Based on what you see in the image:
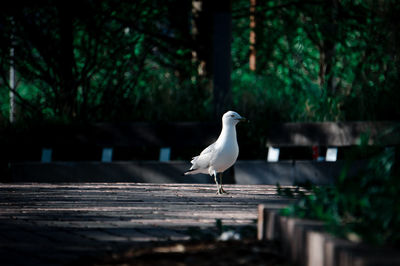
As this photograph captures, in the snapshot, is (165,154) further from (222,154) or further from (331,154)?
(222,154)

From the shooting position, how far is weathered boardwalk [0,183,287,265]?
168 inches

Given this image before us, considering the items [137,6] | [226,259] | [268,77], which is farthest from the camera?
[268,77]

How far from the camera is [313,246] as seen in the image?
327 centimetres

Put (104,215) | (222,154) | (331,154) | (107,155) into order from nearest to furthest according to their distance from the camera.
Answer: (104,215) → (222,154) → (331,154) → (107,155)

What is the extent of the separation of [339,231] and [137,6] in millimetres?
10327

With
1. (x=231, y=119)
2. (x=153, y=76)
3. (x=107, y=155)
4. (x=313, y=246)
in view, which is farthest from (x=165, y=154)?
(x=313, y=246)

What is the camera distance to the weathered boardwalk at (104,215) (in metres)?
4.26

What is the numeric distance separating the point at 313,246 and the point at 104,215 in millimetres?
2677

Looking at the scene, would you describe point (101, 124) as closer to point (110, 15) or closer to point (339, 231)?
point (110, 15)

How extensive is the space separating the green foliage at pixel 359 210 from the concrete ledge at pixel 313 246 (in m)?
0.08

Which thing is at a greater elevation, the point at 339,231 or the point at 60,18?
the point at 60,18

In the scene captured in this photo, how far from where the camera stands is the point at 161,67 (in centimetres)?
1659

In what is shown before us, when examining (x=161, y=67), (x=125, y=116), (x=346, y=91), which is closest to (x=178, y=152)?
(x=125, y=116)

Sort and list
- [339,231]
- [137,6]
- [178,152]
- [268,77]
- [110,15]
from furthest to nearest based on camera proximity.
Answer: [268,77], [137,6], [110,15], [178,152], [339,231]
